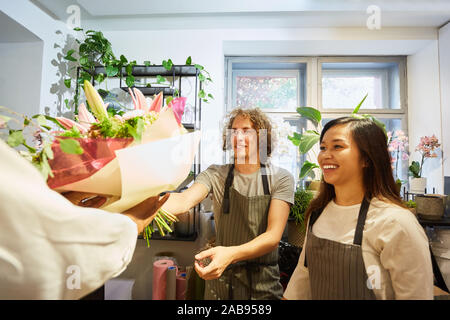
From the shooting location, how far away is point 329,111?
57 centimetres

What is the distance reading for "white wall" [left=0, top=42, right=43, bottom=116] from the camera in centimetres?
69

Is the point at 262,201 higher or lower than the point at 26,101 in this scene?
lower

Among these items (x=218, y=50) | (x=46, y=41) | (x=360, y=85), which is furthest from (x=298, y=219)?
(x=46, y=41)

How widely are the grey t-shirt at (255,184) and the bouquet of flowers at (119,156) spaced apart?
256mm

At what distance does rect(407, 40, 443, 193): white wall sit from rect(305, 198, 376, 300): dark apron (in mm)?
319

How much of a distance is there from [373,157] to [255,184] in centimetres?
23

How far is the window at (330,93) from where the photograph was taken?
546 millimetres

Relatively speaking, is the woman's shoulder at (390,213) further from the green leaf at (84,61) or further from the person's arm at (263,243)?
the green leaf at (84,61)

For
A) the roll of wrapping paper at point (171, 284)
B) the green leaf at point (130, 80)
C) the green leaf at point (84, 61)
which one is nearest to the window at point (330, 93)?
the roll of wrapping paper at point (171, 284)

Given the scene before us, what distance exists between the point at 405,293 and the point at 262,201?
0.85ft

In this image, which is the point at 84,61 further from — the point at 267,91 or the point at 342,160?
the point at 342,160

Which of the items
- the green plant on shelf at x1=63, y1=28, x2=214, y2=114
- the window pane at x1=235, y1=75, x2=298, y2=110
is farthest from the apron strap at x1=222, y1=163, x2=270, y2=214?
the green plant on shelf at x1=63, y1=28, x2=214, y2=114

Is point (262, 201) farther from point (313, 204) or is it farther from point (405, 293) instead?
point (405, 293)
